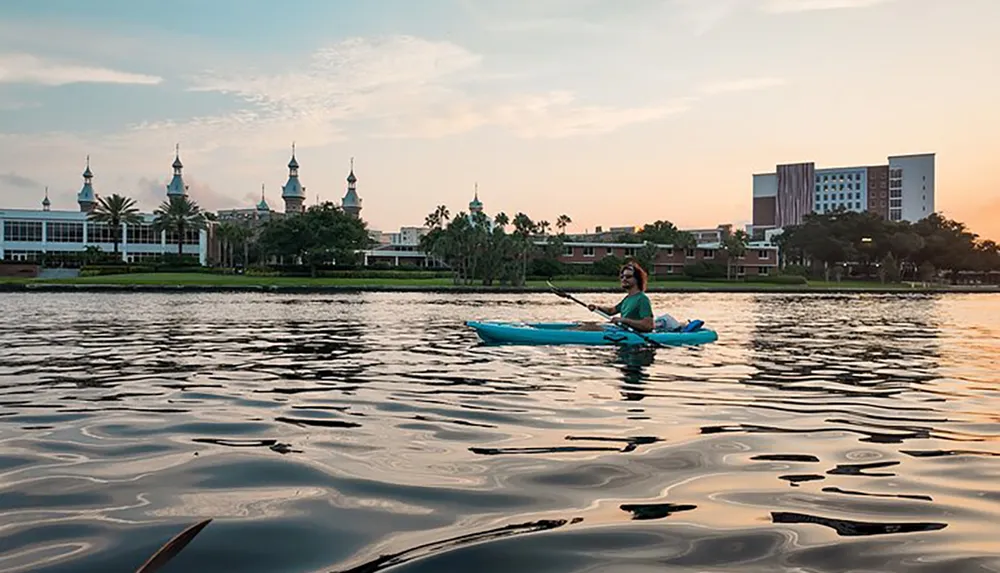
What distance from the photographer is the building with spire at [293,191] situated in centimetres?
16875

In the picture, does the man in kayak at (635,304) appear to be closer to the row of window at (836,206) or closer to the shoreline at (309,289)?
the shoreline at (309,289)

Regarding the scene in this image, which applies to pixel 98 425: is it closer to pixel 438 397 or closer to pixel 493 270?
pixel 438 397

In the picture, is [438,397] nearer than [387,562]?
No

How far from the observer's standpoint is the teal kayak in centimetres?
1595

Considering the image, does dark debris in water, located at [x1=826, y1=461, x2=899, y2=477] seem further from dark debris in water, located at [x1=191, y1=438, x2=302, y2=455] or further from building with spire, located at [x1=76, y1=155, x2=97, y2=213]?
building with spire, located at [x1=76, y1=155, x2=97, y2=213]

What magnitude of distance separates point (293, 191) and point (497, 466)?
169277mm

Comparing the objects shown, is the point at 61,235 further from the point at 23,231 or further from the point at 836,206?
the point at 836,206

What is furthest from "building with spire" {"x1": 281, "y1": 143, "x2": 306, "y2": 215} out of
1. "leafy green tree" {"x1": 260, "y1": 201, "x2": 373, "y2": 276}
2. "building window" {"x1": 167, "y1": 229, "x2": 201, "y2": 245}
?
"leafy green tree" {"x1": 260, "y1": 201, "x2": 373, "y2": 276}

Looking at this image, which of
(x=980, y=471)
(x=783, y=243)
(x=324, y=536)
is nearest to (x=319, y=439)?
(x=324, y=536)

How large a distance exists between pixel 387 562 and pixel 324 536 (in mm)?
569

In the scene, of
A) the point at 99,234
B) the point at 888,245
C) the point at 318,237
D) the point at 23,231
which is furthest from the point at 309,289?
the point at 888,245

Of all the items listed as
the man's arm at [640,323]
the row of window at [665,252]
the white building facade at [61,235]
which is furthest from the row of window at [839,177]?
the man's arm at [640,323]

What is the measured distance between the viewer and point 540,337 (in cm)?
1677

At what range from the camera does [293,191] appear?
168750 mm
